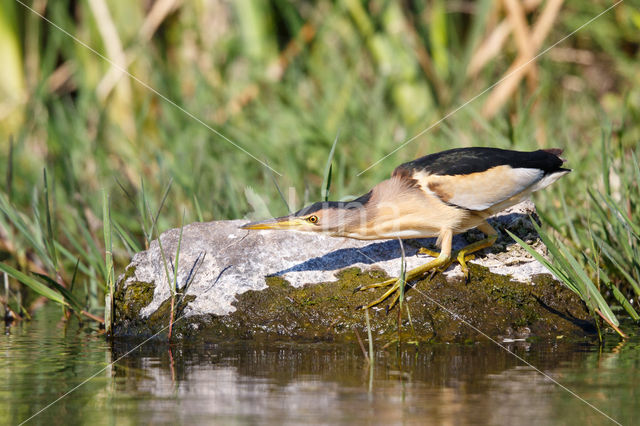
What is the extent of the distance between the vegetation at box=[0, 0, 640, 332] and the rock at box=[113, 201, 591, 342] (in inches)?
60.2

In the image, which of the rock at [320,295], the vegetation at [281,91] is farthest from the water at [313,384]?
the vegetation at [281,91]

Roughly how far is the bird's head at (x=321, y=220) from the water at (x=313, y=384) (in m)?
0.61

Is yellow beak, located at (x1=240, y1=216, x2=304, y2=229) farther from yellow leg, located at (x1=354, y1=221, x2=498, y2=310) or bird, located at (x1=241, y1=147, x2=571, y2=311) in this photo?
yellow leg, located at (x1=354, y1=221, x2=498, y2=310)

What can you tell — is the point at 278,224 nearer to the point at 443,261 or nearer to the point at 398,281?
the point at 398,281

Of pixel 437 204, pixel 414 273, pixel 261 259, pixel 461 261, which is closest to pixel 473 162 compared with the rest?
pixel 437 204

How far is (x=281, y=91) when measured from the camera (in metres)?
7.98

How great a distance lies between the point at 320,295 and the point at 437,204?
741mm

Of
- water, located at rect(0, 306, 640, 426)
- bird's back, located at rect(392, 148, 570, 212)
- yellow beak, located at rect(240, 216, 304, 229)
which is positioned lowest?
water, located at rect(0, 306, 640, 426)

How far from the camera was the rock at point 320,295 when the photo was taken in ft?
12.8

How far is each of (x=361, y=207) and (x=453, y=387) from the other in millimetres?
1422

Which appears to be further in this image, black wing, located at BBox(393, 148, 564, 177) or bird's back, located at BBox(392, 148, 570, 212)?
black wing, located at BBox(393, 148, 564, 177)

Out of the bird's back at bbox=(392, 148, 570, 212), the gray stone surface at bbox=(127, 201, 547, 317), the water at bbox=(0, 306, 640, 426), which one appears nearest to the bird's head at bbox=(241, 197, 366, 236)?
the gray stone surface at bbox=(127, 201, 547, 317)

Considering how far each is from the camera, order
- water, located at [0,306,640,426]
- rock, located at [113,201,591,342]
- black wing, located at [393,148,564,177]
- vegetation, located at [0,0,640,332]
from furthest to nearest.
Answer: vegetation, located at [0,0,640,332] → black wing, located at [393,148,564,177] → rock, located at [113,201,591,342] → water, located at [0,306,640,426]

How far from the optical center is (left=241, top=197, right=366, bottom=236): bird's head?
157 inches
